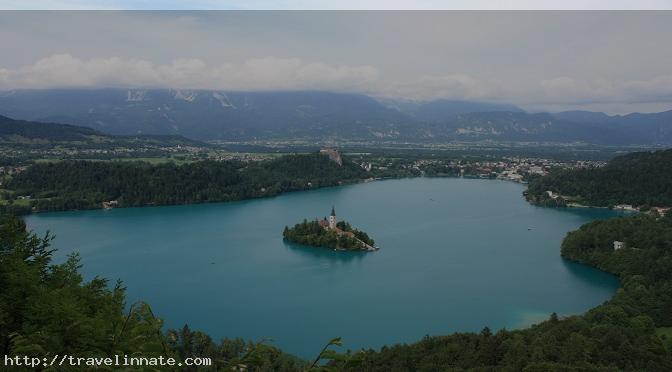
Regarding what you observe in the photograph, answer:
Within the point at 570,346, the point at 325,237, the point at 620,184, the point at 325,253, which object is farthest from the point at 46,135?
the point at 570,346

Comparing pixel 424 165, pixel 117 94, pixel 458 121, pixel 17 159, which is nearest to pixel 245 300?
pixel 17 159

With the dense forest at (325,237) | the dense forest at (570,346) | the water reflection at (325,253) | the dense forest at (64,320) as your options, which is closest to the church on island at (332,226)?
the dense forest at (325,237)

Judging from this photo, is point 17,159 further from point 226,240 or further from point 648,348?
point 648,348

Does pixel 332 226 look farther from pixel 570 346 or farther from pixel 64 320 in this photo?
pixel 64 320

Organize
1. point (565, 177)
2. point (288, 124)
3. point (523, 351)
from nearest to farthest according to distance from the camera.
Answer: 1. point (523, 351)
2. point (565, 177)
3. point (288, 124)

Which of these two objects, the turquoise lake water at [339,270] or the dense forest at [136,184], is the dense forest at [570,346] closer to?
the turquoise lake water at [339,270]

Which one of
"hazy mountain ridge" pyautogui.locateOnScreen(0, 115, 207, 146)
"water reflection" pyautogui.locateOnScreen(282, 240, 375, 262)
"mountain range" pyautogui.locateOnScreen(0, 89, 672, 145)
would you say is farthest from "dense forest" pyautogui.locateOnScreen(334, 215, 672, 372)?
"mountain range" pyautogui.locateOnScreen(0, 89, 672, 145)
